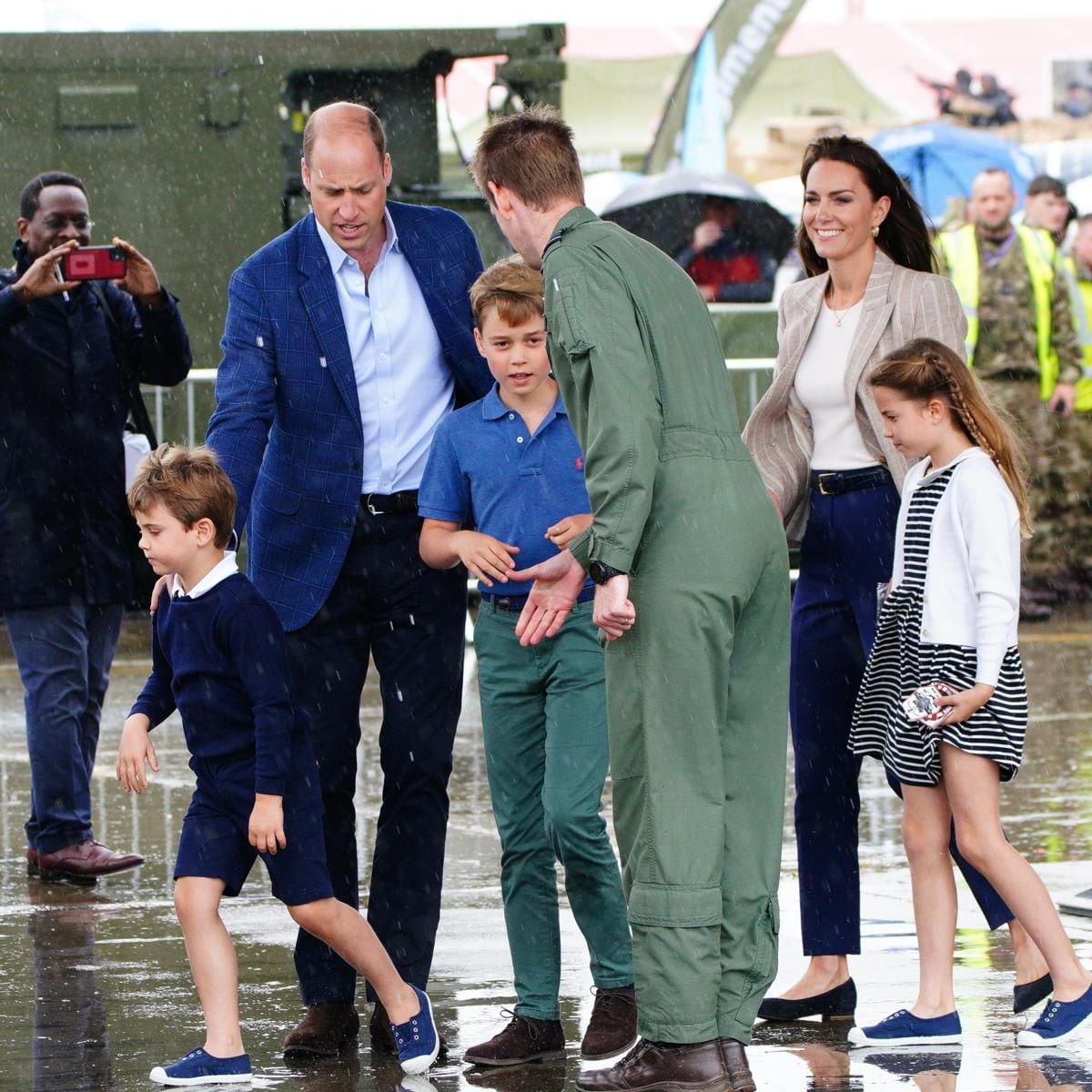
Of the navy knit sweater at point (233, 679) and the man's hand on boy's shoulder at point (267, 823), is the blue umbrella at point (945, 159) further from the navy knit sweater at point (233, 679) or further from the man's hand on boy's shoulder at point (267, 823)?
the man's hand on boy's shoulder at point (267, 823)

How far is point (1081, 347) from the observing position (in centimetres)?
1329

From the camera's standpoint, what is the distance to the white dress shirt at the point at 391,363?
17.6 feet

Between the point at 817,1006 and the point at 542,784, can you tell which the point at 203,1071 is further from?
the point at 817,1006

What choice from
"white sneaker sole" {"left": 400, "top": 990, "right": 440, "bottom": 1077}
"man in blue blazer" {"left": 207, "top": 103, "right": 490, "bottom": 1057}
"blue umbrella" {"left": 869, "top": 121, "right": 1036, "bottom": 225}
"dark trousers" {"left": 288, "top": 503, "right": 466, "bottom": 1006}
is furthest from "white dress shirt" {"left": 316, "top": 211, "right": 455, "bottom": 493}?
"blue umbrella" {"left": 869, "top": 121, "right": 1036, "bottom": 225}

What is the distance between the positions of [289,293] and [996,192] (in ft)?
27.4

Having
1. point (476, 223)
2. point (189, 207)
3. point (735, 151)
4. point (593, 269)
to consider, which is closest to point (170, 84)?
point (189, 207)

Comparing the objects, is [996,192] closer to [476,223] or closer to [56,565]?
[476,223]

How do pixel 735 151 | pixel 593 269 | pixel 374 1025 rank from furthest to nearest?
pixel 735 151 < pixel 374 1025 < pixel 593 269

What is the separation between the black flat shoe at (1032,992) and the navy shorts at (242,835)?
1.63 m

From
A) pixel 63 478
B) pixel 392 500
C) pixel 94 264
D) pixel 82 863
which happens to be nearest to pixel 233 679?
pixel 392 500

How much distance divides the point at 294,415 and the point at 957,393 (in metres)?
1.56

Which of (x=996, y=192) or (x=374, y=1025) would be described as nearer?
(x=374, y=1025)

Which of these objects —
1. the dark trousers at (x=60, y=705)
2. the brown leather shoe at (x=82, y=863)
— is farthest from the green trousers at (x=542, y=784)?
the dark trousers at (x=60, y=705)

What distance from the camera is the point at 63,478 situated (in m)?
7.52
